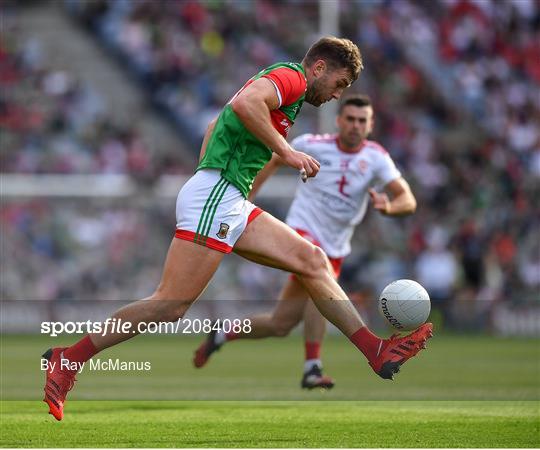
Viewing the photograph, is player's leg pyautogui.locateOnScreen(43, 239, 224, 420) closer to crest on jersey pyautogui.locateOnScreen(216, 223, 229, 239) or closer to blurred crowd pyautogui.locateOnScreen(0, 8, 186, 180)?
crest on jersey pyautogui.locateOnScreen(216, 223, 229, 239)

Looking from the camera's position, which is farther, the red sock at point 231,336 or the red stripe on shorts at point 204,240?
the red sock at point 231,336

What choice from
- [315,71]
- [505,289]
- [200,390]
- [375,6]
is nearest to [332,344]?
[505,289]

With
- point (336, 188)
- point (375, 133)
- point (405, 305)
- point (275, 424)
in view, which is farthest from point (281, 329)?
point (375, 133)

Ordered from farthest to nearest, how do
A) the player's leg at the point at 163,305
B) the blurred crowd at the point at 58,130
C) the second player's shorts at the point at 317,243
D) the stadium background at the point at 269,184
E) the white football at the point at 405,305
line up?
1. the blurred crowd at the point at 58,130
2. the stadium background at the point at 269,184
3. the second player's shorts at the point at 317,243
4. the white football at the point at 405,305
5. the player's leg at the point at 163,305

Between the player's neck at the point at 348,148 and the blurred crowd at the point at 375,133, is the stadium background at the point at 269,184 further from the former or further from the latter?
the player's neck at the point at 348,148

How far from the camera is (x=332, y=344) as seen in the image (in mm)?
19859

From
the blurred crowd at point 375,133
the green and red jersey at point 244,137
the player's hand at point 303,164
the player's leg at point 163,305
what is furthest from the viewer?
the blurred crowd at point 375,133

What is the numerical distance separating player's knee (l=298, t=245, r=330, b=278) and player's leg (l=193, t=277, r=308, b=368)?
2.71 m

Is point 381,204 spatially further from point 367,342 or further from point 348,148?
point 367,342

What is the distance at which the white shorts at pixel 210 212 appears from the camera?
25.4 feet

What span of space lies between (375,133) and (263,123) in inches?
685

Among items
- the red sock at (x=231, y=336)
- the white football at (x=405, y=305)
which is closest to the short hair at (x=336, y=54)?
the white football at (x=405, y=305)

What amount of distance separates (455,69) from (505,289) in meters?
6.11

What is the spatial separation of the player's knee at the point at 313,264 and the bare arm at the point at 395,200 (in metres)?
2.29
